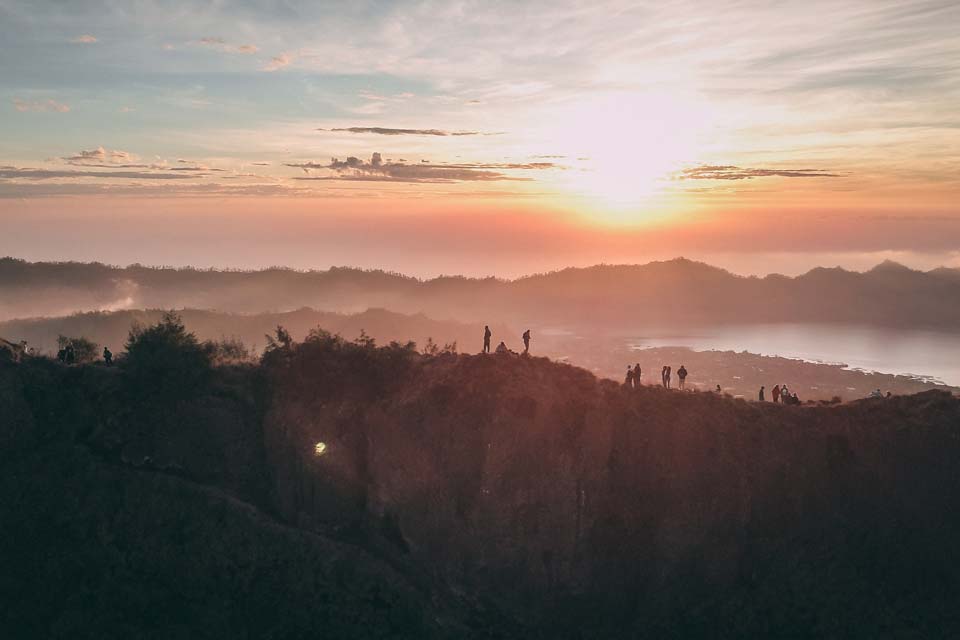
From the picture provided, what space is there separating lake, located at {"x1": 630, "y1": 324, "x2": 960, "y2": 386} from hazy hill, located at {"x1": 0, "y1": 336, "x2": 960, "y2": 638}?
345 feet

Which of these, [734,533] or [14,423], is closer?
[734,533]

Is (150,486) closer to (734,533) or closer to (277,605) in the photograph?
(277,605)

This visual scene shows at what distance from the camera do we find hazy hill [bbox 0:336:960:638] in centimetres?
2934

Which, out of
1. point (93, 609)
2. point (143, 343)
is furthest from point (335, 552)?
point (143, 343)

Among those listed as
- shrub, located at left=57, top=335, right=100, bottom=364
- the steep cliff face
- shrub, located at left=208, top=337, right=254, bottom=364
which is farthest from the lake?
shrub, located at left=57, top=335, right=100, bottom=364

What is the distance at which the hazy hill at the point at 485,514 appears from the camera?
96.3 feet

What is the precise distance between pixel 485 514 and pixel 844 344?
507 feet

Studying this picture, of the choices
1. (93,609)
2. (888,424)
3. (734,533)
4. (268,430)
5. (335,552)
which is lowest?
(93,609)

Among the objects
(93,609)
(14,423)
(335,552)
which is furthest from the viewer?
(14,423)

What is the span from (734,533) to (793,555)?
2619 millimetres

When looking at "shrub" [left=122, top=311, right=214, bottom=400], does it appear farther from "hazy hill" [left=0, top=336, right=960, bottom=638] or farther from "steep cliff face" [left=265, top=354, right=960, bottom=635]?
"steep cliff face" [left=265, top=354, right=960, bottom=635]

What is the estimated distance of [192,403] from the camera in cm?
3656

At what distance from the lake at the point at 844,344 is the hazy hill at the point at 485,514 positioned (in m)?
105

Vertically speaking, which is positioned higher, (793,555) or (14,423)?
(14,423)
